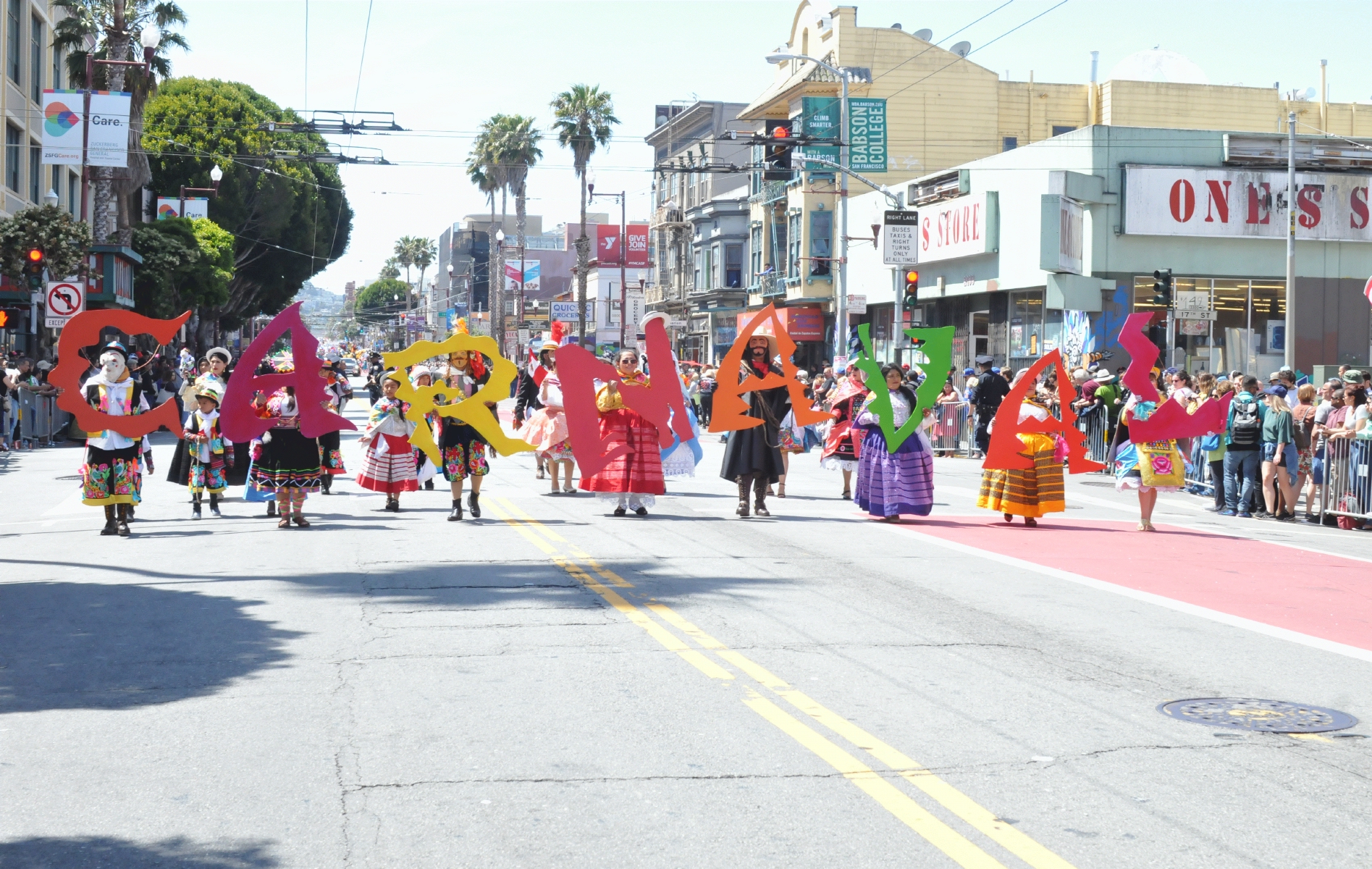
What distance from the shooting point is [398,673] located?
775 cm

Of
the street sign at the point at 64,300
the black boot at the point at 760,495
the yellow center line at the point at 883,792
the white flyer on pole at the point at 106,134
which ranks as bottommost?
the yellow center line at the point at 883,792

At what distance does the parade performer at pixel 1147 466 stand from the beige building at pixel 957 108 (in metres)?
32.7

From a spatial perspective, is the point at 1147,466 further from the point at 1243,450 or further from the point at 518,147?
the point at 518,147

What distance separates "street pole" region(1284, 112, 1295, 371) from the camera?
31844 mm

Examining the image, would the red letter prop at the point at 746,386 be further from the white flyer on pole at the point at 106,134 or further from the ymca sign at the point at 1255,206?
the white flyer on pole at the point at 106,134

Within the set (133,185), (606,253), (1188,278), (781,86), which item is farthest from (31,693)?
(606,253)

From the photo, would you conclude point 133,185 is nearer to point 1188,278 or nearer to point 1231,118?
point 1188,278

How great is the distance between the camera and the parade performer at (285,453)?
14766 millimetres

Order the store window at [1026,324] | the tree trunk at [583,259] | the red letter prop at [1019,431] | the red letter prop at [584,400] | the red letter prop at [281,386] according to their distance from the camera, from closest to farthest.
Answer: the red letter prop at [281,386], the red letter prop at [584,400], the red letter prop at [1019,431], the store window at [1026,324], the tree trunk at [583,259]

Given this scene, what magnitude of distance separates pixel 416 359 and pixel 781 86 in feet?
131

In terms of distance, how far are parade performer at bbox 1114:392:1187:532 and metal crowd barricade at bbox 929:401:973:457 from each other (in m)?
13.6

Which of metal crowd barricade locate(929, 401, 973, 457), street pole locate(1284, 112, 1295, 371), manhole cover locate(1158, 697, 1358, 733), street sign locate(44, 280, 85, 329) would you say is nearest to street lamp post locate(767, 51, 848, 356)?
metal crowd barricade locate(929, 401, 973, 457)

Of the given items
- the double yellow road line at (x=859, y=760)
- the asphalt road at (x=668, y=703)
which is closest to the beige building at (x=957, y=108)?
the asphalt road at (x=668, y=703)

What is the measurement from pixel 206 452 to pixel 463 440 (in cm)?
340
